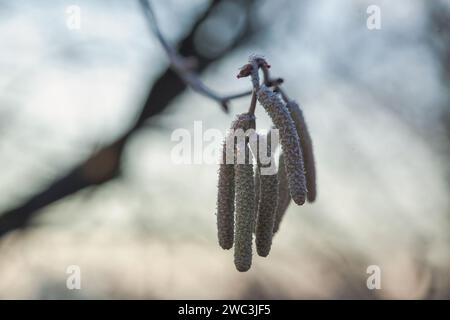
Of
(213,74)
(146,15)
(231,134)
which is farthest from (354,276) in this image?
(231,134)

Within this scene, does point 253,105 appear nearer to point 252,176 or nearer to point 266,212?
point 252,176

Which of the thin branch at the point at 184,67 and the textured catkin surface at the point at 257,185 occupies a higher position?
the thin branch at the point at 184,67

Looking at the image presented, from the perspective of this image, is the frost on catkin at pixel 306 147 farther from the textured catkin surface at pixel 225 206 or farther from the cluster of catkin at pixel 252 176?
the textured catkin surface at pixel 225 206

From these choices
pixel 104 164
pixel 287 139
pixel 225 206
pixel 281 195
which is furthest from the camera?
pixel 104 164

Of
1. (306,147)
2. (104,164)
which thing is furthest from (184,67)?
(104,164)

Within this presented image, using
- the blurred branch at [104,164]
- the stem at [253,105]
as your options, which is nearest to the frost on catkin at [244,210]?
the stem at [253,105]

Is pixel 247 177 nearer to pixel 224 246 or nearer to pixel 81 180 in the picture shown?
pixel 224 246

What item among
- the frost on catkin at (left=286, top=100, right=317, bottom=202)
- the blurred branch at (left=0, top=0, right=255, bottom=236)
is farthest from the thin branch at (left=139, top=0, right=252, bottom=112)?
the blurred branch at (left=0, top=0, right=255, bottom=236)
